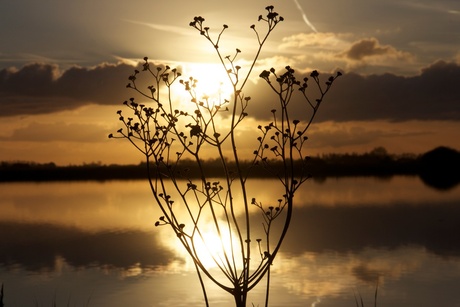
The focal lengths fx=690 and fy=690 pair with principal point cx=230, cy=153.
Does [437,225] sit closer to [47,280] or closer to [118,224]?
[118,224]

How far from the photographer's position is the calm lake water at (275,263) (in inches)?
738

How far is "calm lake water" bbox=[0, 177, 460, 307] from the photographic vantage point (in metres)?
18.7

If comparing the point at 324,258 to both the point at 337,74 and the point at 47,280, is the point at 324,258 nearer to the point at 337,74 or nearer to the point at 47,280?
the point at 47,280

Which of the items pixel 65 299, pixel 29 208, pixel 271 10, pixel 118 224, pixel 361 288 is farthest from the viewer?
pixel 29 208

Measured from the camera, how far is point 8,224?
141ft

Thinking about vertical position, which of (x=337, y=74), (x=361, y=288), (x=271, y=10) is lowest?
(x=361, y=288)

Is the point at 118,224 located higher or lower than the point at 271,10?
lower

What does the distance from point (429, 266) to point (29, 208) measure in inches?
1644

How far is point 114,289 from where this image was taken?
66.3 ft

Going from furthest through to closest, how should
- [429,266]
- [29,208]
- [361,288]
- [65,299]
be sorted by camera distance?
[29,208] < [429,266] < [361,288] < [65,299]

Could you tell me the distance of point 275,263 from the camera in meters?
24.9

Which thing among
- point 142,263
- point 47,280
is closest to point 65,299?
point 47,280

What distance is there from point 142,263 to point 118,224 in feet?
52.5

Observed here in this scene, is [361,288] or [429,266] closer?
[361,288]
